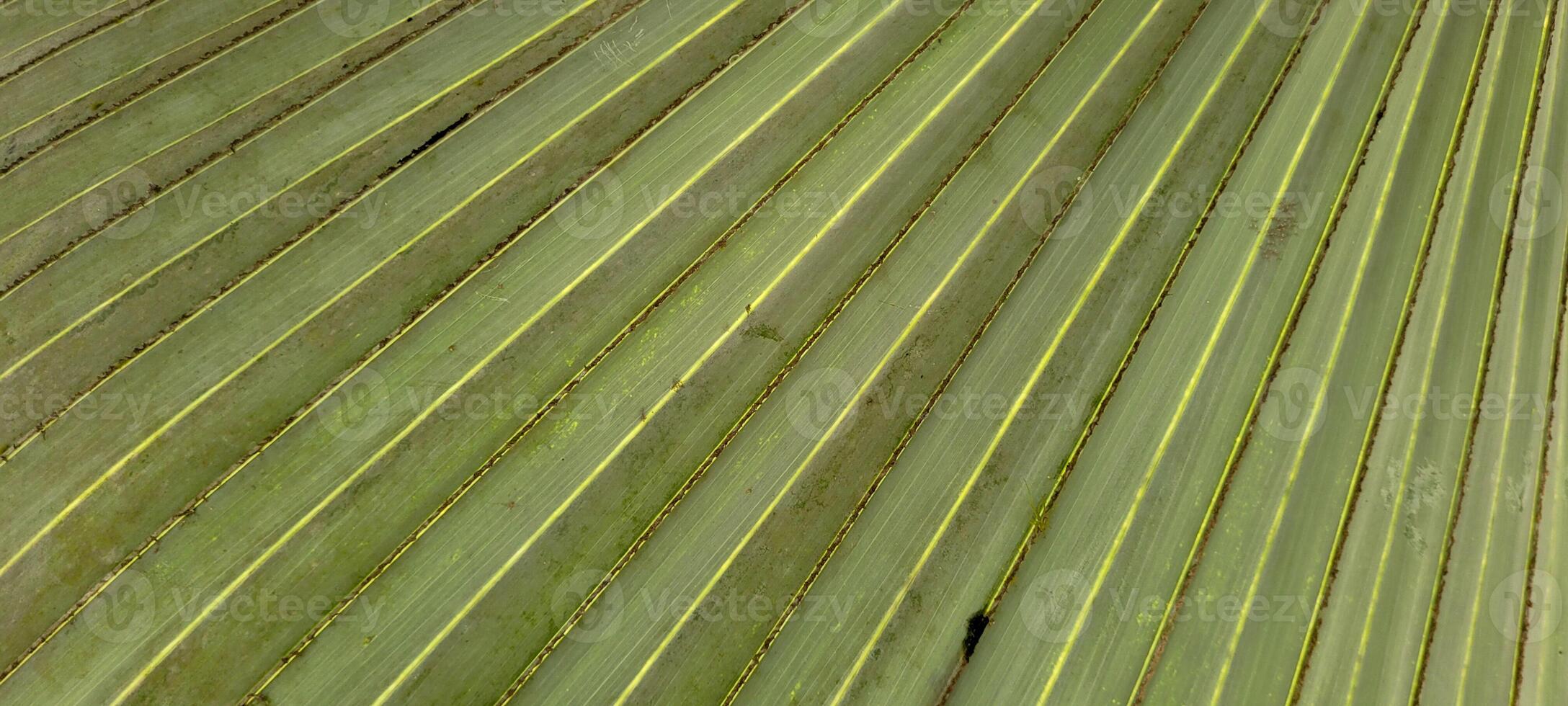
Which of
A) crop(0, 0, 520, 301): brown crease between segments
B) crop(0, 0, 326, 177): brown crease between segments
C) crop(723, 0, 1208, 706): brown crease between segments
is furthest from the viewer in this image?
crop(0, 0, 326, 177): brown crease between segments

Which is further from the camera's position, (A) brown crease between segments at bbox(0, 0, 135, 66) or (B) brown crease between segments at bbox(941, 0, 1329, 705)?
(A) brown crease between segments at bbox(0, 0, 135, 66)

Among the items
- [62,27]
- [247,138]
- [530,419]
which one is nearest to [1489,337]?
[530,419]

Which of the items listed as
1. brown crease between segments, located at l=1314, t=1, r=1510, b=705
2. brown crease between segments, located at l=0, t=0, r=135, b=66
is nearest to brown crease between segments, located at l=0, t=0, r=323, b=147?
brown crease between segments, located at l=0, t=0, r=135, b=66

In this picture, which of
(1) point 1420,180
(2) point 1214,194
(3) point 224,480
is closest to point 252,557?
(3) point 224,480

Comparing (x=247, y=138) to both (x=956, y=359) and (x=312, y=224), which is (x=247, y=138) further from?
(x=956, y=359)

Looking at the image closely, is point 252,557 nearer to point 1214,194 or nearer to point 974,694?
point 974,694

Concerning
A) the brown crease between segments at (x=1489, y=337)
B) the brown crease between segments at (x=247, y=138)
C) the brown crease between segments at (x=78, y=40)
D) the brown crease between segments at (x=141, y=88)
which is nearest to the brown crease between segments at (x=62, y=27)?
the brown crease between segments at (x=78, y=40)

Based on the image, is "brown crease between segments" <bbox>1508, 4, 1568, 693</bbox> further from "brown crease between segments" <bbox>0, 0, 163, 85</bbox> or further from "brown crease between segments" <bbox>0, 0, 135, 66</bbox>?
"brown crease between segments" <bbox>0, 0, 135, 66</bbox>
